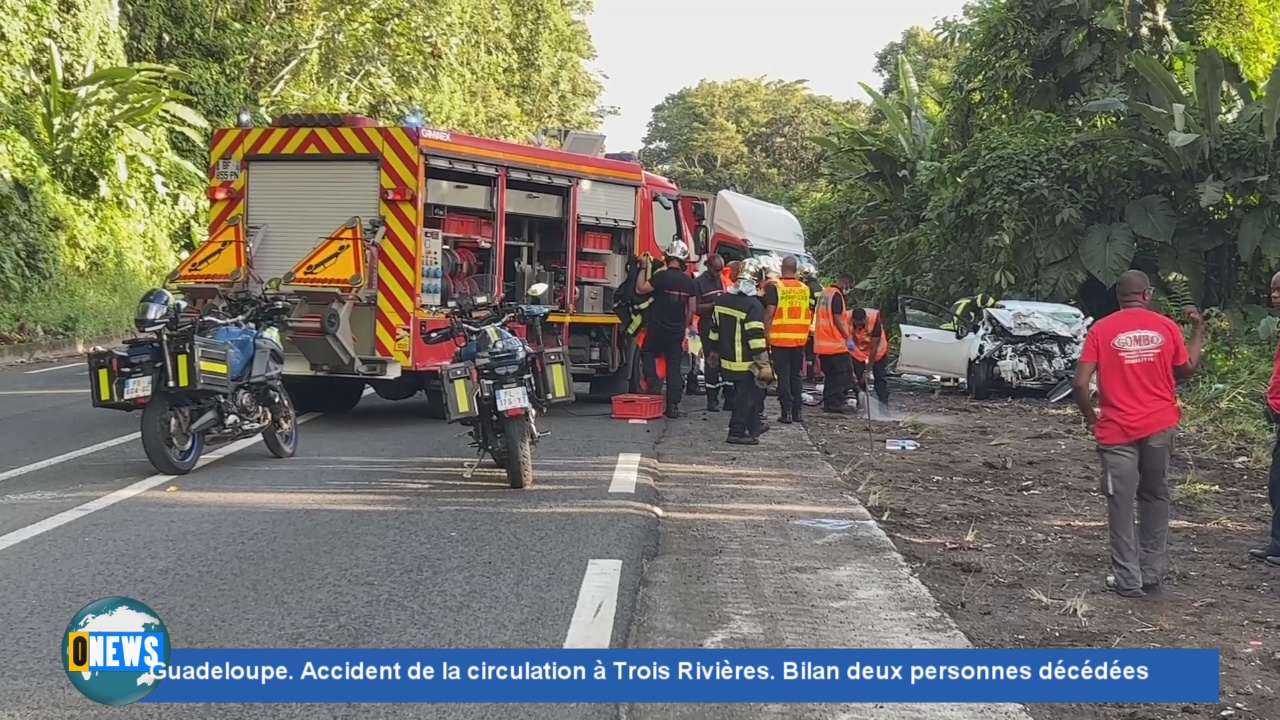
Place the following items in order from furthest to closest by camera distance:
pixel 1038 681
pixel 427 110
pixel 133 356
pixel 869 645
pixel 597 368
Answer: pixel 427 110
pixel 597 368
pixel 133 356
pixel 869 645
pixel 1038 681

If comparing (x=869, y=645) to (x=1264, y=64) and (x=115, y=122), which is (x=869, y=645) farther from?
(x=115, y=122)

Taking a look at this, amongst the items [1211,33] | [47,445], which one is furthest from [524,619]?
[1211,33]

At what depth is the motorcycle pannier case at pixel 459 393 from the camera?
8.04 metres

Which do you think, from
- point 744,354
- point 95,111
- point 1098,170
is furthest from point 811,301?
point 95,111

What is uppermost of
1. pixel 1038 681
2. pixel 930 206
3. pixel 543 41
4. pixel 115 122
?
pixel 543 41

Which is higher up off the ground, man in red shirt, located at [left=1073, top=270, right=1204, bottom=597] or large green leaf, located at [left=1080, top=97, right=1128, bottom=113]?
large green leaf, located at [left=1080, top=97, right=1128, bottom=113]

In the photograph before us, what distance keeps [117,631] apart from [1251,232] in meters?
15.4

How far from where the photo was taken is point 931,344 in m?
16.6

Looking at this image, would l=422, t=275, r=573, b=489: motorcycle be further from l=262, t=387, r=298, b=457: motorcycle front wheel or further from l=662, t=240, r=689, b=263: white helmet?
l=662, t=240, r=689, b=263: white helmet

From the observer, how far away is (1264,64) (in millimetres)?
18953

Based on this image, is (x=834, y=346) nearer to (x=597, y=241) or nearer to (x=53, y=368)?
(x=597, y=241)

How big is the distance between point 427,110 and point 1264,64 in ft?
60.8

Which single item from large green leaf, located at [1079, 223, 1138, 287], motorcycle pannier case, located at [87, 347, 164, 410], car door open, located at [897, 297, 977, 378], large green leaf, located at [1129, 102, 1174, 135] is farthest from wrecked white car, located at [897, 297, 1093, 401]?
motorcycle pannier case, located at [87, 347, 164, 410]

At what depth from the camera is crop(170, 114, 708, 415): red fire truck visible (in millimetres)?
10734
